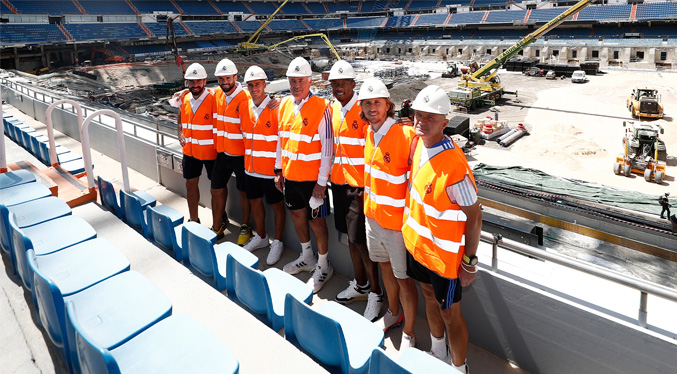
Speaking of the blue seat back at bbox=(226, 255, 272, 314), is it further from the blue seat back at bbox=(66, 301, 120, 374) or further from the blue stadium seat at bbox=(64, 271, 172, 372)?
the blue seat back at bbox=(66, 301, 120, 374)

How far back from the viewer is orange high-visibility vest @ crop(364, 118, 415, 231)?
2863 millimetres

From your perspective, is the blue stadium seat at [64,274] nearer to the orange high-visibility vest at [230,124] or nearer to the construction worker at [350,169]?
the construction worker at [350,169]

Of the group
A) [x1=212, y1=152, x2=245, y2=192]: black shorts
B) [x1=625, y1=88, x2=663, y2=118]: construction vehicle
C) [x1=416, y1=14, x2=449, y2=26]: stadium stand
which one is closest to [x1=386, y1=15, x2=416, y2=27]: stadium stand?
[x1=416, y1=14, x2=449, y2=26]: stadium stand

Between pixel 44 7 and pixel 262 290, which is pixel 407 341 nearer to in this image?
pixel 262 290

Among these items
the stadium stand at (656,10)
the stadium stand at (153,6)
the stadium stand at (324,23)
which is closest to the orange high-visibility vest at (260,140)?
the stadium stand at (153,6)

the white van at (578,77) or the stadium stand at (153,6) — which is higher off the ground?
the stadium stand at (153,6)

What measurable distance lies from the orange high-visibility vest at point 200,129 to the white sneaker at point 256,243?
106cm

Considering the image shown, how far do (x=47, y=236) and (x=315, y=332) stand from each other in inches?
85.6

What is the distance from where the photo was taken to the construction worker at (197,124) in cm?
479

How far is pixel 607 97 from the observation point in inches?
974

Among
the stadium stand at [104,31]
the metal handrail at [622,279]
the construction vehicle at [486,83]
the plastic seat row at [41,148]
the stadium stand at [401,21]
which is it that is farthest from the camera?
the stadium stand at [401,21]

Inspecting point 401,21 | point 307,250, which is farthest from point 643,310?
point 401,21

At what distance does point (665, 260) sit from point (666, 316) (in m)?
4.02

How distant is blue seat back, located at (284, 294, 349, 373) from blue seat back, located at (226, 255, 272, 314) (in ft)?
0.77
